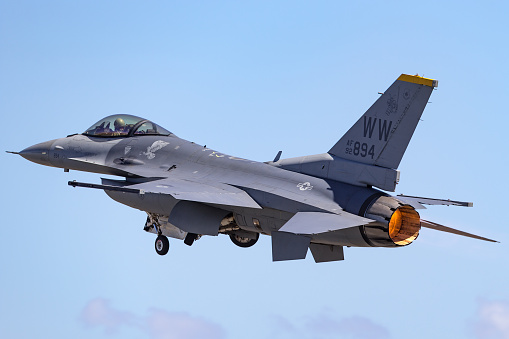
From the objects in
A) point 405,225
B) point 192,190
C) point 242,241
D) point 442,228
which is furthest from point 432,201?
point 192,190

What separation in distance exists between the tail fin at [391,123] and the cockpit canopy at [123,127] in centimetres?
603

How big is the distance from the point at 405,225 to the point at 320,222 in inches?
76.9

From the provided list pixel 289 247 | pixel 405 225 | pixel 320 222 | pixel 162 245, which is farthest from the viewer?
pixel 162 245

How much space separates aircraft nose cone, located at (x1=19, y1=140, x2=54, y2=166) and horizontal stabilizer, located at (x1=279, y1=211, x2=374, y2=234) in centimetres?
836

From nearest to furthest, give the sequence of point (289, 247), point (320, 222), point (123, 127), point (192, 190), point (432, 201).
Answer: point (320, 222)
point (289, 247)
point (192, 190)
point (432, 201)
point (123, 127)

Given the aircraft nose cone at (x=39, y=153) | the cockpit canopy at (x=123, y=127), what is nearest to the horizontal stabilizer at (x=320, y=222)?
the cockpit canopy at (x=123, y=127)

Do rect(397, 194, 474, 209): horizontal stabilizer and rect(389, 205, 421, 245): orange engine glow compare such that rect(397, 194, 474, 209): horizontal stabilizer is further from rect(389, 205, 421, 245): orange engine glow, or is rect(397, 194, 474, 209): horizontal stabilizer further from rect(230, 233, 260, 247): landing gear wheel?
rect(230, 233, 260, 247): landing gear wheel

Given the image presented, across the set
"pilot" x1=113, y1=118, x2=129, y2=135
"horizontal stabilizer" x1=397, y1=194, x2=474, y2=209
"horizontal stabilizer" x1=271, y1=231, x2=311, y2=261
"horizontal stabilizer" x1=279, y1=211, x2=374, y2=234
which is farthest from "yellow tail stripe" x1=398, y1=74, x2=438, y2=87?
"pilot" x1=113, y1=118, x2=129, y2=135

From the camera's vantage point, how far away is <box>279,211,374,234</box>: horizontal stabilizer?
19.8 m

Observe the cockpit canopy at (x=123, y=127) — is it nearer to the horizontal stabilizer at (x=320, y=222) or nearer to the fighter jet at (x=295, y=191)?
the fighter jet at (x=295, y=191)

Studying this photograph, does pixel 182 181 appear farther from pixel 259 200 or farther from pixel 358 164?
pixel 358 164

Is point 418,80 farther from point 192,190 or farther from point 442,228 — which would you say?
point 192,190

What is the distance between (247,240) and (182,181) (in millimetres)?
2266

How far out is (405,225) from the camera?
68.9ft
